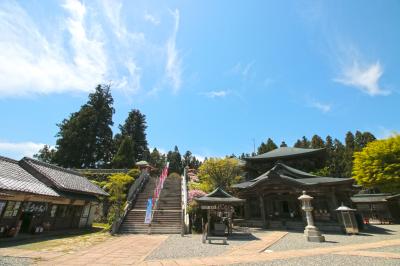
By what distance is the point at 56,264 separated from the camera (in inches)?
327

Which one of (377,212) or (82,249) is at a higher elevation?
(377,212)

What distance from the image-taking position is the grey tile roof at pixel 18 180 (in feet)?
46.3

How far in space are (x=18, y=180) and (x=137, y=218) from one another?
29.2ft

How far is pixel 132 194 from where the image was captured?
23703mm

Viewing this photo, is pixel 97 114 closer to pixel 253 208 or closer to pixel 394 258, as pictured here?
pixel 253 208

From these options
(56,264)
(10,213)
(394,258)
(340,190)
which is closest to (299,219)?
(340,190)

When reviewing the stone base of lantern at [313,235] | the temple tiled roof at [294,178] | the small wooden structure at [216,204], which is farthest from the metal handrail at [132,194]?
the stone base of lantern at [313,235]

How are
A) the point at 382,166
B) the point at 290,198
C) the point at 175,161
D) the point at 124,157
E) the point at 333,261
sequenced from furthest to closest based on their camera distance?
the point at 175,161 → the point at 124,157 → the point at 382,166 → the point at 290,198 → the point at 333,261

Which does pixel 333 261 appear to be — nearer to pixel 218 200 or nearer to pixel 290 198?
pixel 218 200

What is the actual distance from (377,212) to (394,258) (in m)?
27.8

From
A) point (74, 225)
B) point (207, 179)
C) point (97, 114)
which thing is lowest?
point (74, 225)

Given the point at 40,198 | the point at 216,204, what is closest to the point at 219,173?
the point at 216,204

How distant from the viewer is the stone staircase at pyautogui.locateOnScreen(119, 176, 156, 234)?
59.4 feet

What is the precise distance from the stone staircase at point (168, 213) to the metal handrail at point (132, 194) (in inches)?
101
